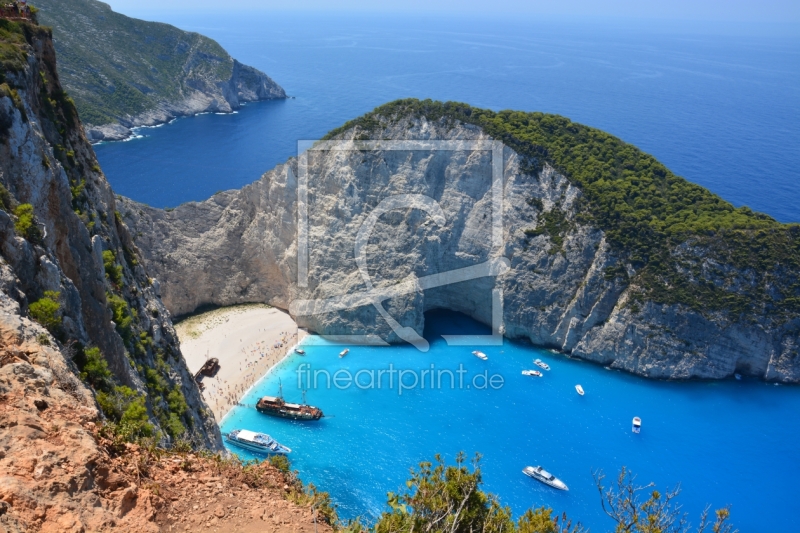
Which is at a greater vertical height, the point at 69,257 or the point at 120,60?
the point at 120,60

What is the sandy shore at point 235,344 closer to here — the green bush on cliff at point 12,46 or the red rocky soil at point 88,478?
the green bush on cliff at point 12,46

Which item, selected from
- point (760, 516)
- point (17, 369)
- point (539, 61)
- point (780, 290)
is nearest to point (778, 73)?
A: point (539, 61)

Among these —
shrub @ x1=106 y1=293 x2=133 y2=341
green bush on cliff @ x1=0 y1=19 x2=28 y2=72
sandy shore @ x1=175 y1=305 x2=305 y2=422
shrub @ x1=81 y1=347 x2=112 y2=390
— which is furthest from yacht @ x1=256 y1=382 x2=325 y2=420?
green bush on cliff @ x1=0 y1=19 x2=28 y2=72

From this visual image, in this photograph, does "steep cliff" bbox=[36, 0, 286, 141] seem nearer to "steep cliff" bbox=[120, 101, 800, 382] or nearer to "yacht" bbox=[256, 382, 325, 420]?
"steep cliff" bbox=[120, 101, 800, 382]

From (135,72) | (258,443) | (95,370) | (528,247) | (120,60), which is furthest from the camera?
(135,72)

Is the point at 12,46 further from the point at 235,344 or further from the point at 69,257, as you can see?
the point at 235,344

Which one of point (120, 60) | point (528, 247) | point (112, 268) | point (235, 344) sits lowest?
point (235, 344)

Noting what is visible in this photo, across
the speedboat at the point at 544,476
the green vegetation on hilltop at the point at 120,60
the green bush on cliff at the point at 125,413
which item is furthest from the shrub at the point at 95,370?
the green vegetation on hilltop at the point at 120,60

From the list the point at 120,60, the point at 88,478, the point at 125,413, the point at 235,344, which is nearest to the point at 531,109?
the point at 120,60

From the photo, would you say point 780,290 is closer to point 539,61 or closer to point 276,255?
point 276,255
